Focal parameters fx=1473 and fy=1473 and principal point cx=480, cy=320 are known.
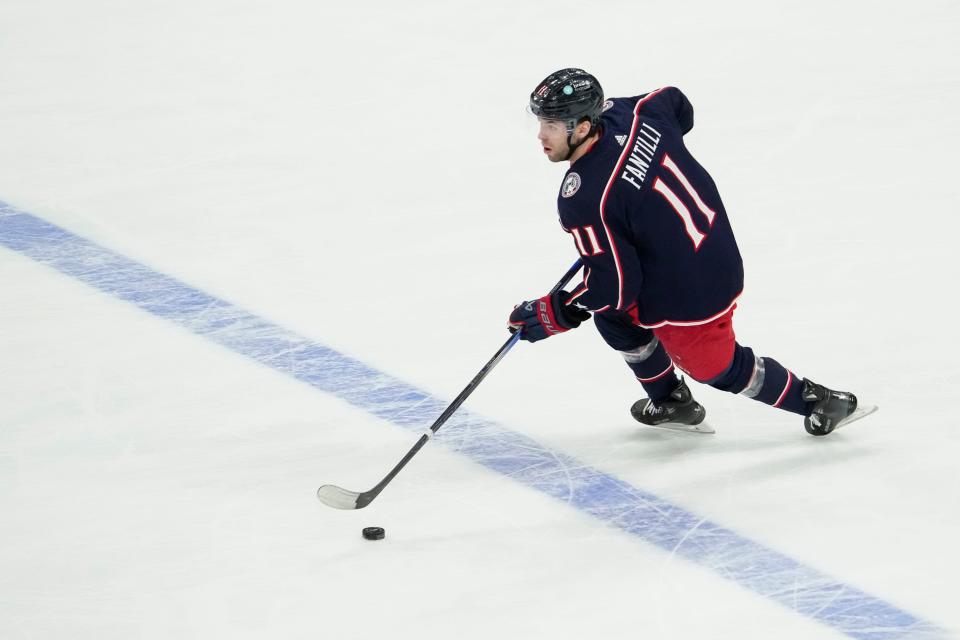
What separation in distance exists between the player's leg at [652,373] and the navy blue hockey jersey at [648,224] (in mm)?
191

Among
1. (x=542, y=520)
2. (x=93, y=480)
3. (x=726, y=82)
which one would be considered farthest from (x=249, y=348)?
(x=726, y=82)

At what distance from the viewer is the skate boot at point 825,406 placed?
3.97m

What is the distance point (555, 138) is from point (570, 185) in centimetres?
14

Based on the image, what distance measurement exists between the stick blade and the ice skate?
125 centimetres

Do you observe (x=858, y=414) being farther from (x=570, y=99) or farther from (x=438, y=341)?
(x=438, y=341)

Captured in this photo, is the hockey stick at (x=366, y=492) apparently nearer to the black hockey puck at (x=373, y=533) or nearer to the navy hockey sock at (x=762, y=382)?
the black hockey puck at (x=373, y=533)

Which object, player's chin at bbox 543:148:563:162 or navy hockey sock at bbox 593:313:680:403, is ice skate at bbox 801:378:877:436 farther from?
player's chin at bbox 543:148:563:162

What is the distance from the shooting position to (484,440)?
4.10m

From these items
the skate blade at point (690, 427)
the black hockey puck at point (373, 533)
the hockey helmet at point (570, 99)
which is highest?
the hockey helmet at point (570, 99)

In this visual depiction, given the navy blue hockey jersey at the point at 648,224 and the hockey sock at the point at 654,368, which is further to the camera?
the hockey sock at the point at 654,368

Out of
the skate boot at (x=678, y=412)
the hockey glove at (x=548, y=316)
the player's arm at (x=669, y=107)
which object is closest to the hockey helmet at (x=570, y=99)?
the player's arm at (x=669, y=107)

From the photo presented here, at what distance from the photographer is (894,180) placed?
225 inches

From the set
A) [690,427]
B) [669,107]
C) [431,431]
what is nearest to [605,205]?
[669,107]

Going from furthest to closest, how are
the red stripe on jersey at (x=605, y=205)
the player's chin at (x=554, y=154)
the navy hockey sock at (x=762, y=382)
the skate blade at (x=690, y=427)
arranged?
the skate blade at (x=690, y=427)
the navy hockey sock at (x=762, y=382)
the player's chin at (x=554, y=154)
the red stripe on jersey at (x=605, y=205)
